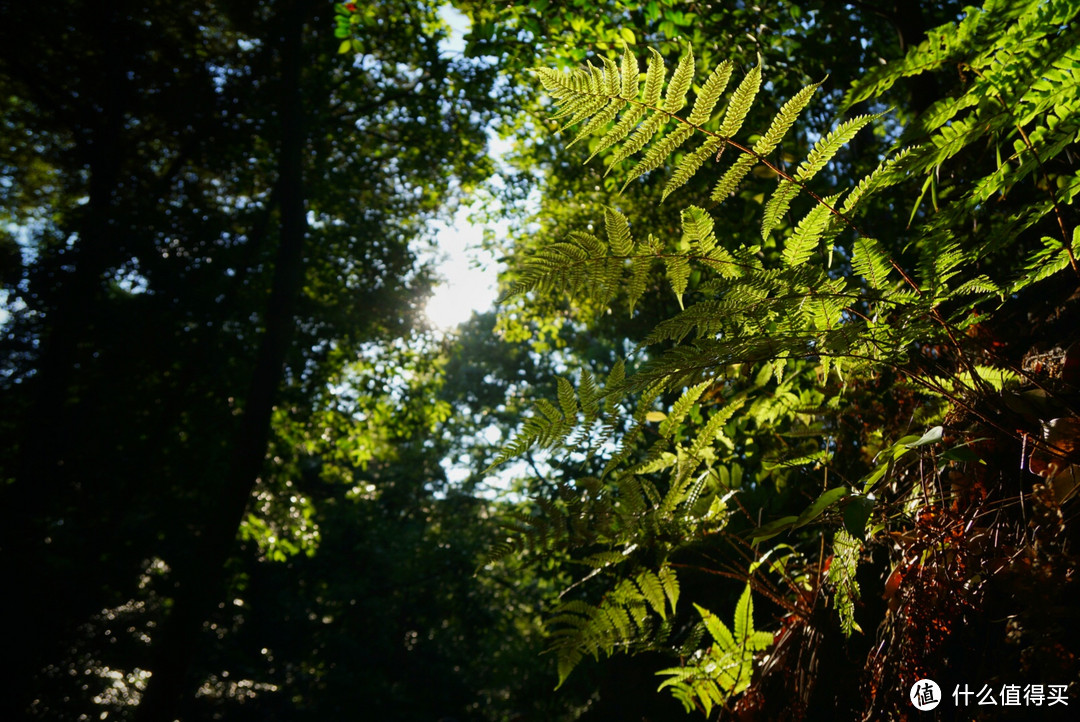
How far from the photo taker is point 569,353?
375 inches

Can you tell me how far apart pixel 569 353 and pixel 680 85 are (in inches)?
336

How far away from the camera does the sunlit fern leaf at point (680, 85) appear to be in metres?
1.00

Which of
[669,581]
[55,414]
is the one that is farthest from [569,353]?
[669,581]

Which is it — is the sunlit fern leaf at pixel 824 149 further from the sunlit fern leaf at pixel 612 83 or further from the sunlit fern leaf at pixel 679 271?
the sunlit fern leaf at pixel 612 83

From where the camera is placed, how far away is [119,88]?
8.09 m

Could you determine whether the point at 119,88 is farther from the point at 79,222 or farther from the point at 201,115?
the point at 79,222

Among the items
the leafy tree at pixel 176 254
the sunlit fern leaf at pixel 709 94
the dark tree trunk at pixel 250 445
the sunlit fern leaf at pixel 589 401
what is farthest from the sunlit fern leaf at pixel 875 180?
the leafy tree at pixel 176 254

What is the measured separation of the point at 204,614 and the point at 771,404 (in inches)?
206

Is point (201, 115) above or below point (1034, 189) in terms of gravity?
above

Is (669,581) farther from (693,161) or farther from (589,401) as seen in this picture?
(693,161)

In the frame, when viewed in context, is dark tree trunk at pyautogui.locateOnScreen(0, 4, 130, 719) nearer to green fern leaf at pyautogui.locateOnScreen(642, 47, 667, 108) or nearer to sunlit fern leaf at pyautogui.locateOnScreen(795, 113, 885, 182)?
green fern leaf at pyautogui.locateOnScreen(642, 47, 667, 108)

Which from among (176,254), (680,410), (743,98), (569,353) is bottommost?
(680,410)

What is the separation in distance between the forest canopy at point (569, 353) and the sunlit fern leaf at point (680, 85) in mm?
11

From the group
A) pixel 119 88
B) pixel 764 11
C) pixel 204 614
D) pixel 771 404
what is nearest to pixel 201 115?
pixel 119 88
